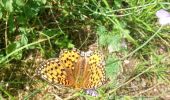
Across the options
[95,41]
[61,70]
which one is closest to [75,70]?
[61,70]

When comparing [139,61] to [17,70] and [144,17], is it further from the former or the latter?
[17,70]

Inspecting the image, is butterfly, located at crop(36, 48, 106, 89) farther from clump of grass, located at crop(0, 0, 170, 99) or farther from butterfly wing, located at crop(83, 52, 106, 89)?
clump of grass, located at crop(0, 0, 170, 99)

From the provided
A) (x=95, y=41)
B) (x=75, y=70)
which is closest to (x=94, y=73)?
(x=75, y=70)

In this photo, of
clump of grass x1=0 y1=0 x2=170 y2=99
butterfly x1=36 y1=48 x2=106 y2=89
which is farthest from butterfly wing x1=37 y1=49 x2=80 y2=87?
clump of grass x1=0 y1=0 x2=170 y2=99

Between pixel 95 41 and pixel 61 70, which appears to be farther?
pixel 95 41

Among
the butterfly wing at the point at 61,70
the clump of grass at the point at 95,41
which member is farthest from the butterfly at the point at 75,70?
the clump of grass at the point at 95,41

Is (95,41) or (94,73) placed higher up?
(95,41)

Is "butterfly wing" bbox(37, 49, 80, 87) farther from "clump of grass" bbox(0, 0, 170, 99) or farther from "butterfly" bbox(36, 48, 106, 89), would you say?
"clump of grass" bbox(0, 0, 170, 99)

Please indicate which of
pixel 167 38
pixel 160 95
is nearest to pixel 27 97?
pixel 160 95

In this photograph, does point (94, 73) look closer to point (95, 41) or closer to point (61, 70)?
point (61, 70)

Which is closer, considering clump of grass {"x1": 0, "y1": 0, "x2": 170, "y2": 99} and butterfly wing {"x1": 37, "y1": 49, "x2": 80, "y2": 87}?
butterfly wing {"x1": 37, "y1": 49, "x2": 80, "y2": 87}
